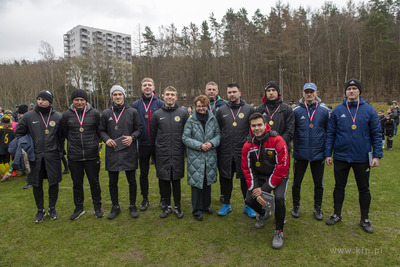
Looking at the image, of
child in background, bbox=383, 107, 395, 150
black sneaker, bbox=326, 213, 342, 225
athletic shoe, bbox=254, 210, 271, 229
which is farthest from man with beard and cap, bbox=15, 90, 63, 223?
child in background, bbox=383, 107, 395, 150

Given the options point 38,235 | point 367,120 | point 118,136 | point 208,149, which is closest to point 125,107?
point 118,136

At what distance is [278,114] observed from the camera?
3922mm

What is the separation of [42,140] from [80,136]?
650 millimetres

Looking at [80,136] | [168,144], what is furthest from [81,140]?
[168,144]

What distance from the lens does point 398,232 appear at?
11.4ft

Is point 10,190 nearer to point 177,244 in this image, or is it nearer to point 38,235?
point 38,235

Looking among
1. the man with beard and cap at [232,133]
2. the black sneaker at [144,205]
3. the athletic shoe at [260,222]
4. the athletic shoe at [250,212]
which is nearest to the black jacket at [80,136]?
the black sneaker at [144,205]

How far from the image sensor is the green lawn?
2.98 m

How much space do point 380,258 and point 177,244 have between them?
2.55 m

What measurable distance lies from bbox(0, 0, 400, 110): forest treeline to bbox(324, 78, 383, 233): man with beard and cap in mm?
31604

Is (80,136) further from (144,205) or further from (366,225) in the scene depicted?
(366,225)

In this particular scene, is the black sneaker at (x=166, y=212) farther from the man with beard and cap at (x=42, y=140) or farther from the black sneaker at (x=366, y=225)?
A: the black sneaker at (x=366, y=225)

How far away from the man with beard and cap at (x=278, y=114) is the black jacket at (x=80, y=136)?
118 inches

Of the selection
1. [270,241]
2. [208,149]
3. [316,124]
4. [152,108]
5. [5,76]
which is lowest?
[270,241]
